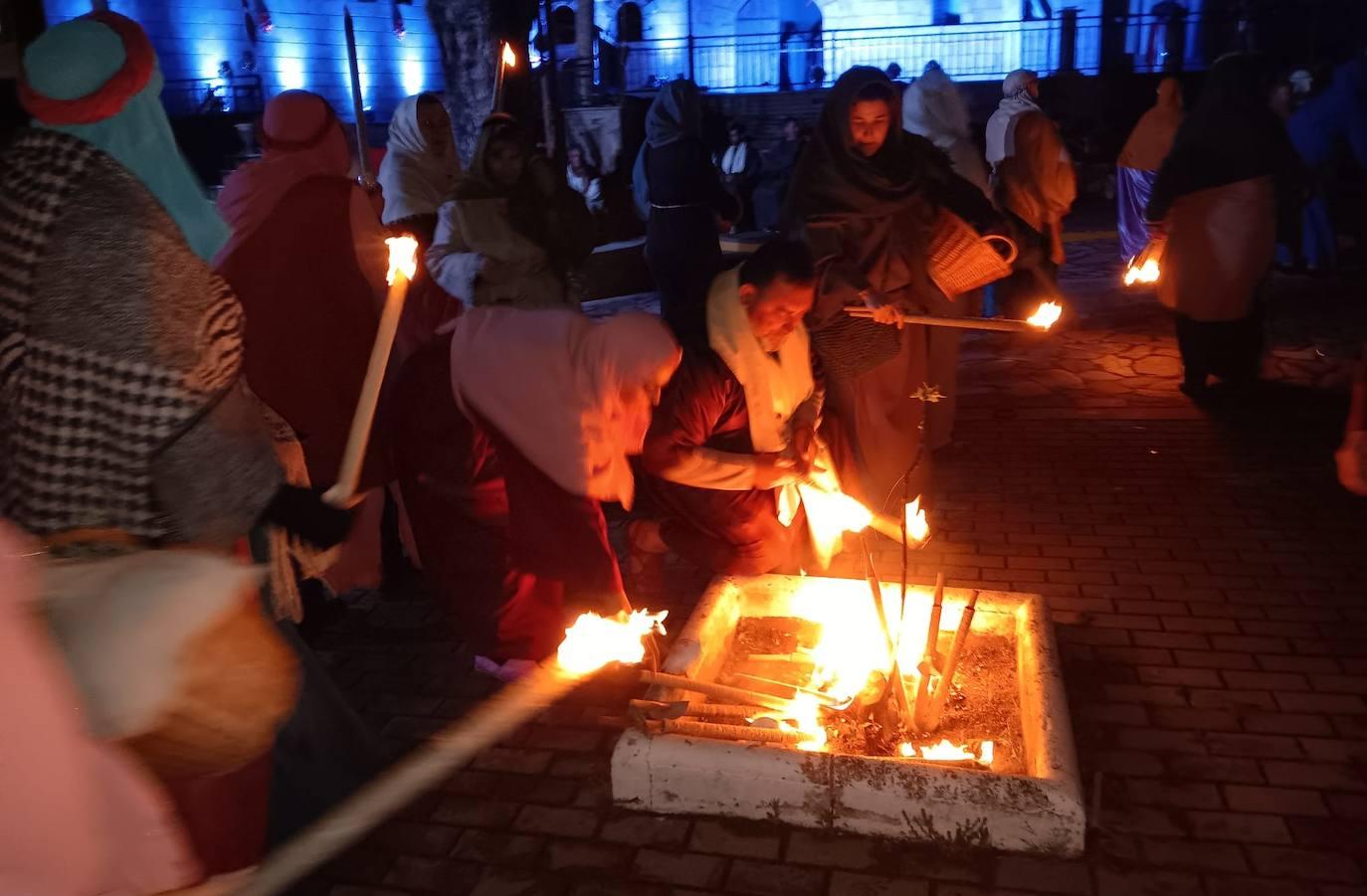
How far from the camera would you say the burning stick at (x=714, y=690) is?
11.1 feet

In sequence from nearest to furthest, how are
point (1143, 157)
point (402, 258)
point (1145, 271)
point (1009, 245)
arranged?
point (402, 258) < point (1009, 245) < point (1145, 271) < point (1143, 157)

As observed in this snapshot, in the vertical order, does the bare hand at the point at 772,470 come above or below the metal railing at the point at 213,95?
below

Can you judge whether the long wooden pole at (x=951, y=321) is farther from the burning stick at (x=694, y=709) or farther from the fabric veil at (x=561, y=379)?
the burning stick at (x=694, y=709)

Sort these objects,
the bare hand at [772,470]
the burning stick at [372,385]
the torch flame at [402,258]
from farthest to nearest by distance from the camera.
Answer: the bare hand at [772,470] < the torch flame at [402,258] < the burning stick at [372,385]

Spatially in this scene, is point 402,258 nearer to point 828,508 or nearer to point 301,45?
point 828,508

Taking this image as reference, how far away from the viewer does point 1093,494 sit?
587 centimetres

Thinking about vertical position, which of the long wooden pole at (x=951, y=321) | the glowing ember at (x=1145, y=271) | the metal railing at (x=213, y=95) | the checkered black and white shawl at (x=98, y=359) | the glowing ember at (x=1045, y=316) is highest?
the metal railing at (x=213, y=95)

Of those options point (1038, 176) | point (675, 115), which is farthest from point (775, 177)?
point (1038, 176)

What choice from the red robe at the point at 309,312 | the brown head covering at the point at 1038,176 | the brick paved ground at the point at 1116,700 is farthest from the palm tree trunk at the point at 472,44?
the red robe at the point at 309,312

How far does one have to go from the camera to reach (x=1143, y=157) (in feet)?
36.1

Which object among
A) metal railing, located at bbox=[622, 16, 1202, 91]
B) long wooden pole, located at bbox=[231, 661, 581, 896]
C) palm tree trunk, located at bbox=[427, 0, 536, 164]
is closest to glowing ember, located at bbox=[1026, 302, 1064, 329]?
long wooden pole, located at bbox=[231, 661, 581, 896]

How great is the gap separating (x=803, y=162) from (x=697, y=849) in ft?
10.9

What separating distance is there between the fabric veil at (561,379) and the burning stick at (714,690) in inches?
27.0

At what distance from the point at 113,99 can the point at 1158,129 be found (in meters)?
10.6
